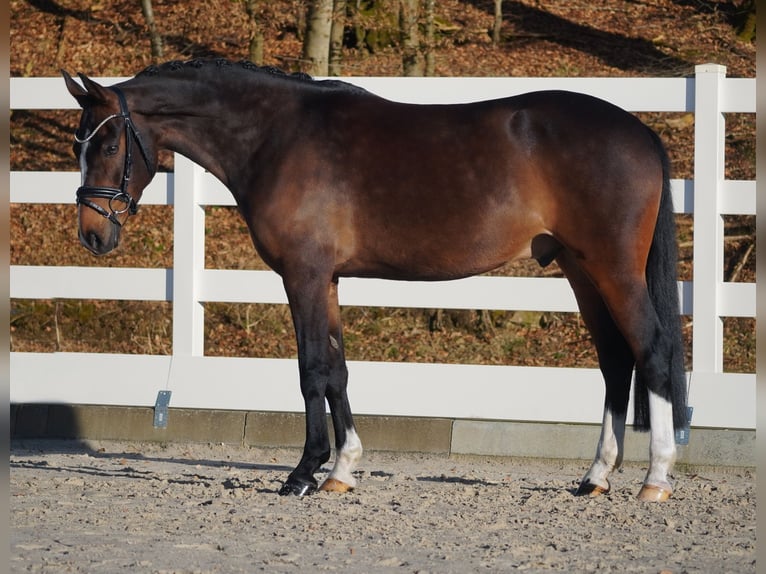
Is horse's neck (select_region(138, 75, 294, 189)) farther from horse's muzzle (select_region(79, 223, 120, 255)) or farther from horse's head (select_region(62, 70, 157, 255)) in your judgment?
horse's muzzle (select_region(79, 223, 120, 255))

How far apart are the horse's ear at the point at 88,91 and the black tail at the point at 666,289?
252cm

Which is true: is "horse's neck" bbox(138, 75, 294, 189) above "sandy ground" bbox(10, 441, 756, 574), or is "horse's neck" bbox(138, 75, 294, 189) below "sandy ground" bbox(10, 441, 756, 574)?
above

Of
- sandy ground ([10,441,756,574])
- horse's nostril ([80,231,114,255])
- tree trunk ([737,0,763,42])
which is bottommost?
sandy ground ([10,441,756,574])

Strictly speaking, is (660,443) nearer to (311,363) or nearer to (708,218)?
(311,363)

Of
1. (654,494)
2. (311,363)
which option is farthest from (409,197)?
(654,494)

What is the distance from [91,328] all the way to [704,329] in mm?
6076

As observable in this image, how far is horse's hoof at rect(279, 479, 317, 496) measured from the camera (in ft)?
17.3

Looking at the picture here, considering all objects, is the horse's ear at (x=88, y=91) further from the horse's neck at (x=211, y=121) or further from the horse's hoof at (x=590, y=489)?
the horse's hoof at (x=590, y=489)

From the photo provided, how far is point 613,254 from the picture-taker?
16.8 ft

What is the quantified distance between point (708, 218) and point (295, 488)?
2.83 meters

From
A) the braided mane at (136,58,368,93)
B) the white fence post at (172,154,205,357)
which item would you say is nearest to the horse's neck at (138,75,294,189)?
the braided mane at (136,58,368,93)

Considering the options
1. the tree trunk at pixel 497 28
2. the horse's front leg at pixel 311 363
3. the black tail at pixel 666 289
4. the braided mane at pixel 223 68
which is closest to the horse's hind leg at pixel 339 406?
the horse's front leg at pixel 311 363

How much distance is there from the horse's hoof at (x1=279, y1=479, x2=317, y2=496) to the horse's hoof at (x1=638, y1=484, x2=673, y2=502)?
149 centimetres

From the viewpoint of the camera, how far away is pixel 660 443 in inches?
203
